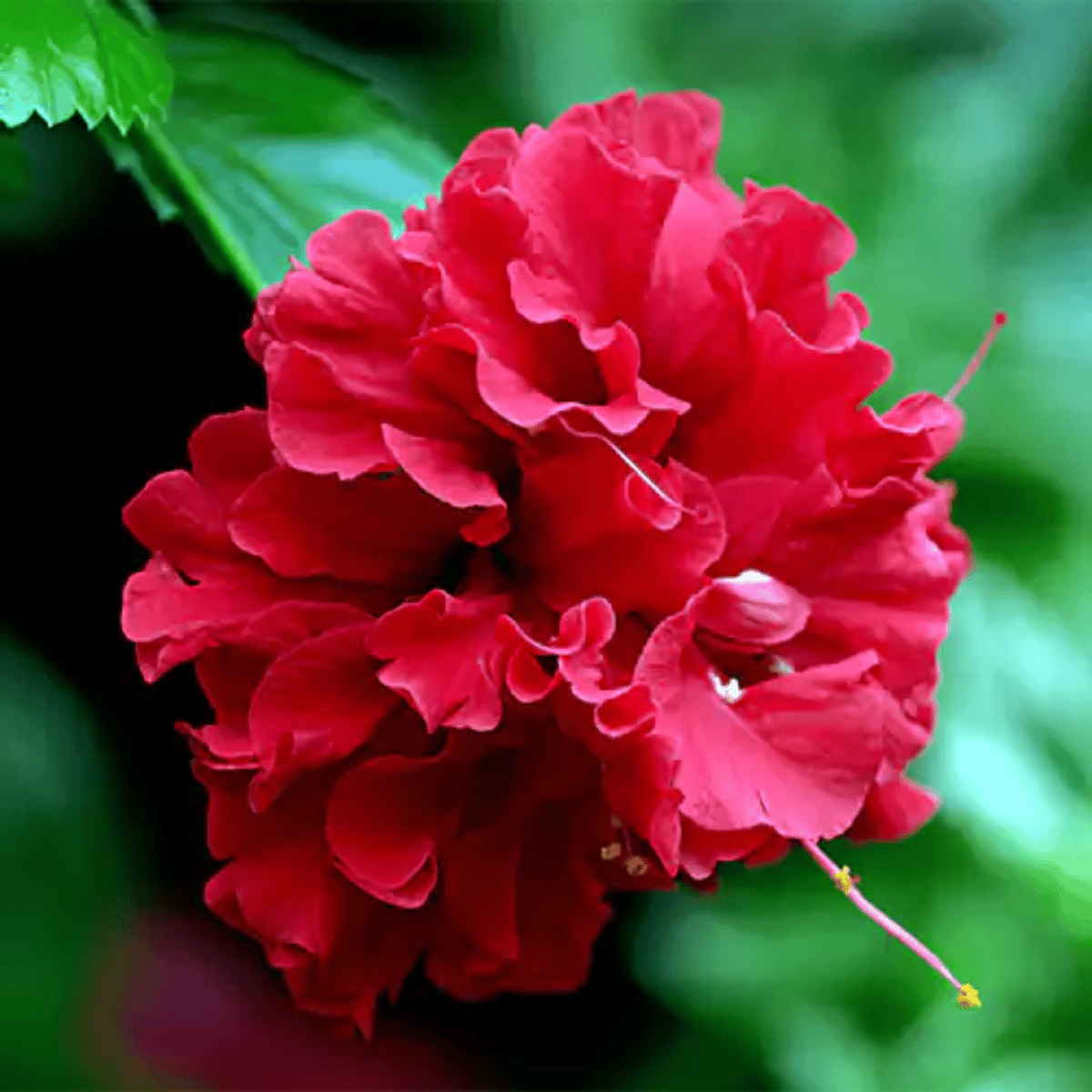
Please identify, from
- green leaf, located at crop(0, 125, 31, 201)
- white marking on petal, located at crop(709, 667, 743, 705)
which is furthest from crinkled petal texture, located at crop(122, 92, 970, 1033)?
green leaf, located at crop(0, 125, 31, 201)

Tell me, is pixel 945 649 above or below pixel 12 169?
below

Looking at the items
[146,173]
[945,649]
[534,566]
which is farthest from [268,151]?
[945,649]

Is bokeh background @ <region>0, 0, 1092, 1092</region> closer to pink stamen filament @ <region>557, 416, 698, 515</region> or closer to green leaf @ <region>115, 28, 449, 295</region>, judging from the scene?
green leaf @ <region>115, 28, 449, 295</region>

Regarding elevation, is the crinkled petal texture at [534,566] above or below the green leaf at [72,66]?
below

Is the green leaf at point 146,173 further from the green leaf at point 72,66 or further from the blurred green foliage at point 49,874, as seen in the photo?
the blurred green foliage at point 49,874

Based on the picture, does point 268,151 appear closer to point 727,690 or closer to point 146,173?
point 146,173

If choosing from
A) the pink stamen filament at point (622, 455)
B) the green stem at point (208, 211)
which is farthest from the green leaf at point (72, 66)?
the pink stamen filament at point (622, 455)
